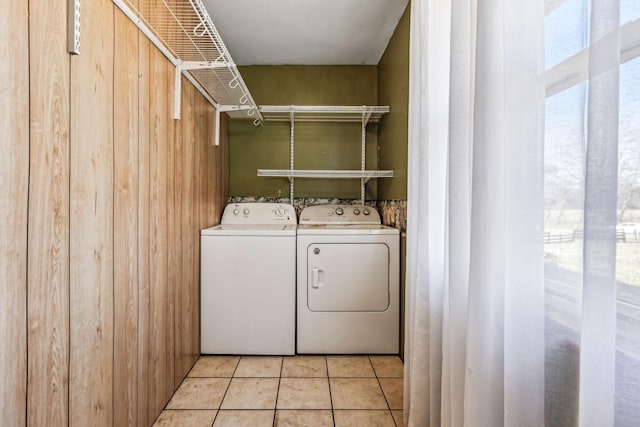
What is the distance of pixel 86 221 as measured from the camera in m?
1.09

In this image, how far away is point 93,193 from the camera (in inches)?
44.2

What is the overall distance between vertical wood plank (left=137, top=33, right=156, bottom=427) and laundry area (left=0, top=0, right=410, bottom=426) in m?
0.01

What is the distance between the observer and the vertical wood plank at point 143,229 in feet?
4.79

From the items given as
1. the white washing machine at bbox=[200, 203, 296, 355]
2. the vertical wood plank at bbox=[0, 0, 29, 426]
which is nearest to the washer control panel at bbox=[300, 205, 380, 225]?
the white washing machine at bbox=[200, 203, 296, 355]

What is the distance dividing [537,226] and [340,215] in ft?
7.41

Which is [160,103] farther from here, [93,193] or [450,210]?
[450,210]

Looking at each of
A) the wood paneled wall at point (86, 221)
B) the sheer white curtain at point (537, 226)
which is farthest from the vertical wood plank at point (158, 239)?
the sheer white curtain at point (537, 226)

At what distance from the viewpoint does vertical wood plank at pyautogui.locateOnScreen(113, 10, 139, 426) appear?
1270 mm

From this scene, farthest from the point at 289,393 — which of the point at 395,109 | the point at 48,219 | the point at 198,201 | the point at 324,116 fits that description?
the point at 324,116

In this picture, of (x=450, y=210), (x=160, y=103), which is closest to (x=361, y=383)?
(x=450, y=210)

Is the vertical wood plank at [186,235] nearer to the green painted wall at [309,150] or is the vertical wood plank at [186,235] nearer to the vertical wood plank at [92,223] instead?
the vertical wood plank at [92,223]

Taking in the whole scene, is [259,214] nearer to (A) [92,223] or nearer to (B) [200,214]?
(B) [200,214]

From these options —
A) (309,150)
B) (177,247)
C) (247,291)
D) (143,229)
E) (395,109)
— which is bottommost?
(247,291)

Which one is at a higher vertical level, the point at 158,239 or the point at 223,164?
A: the point at 223,164
